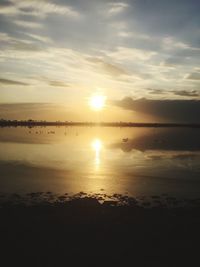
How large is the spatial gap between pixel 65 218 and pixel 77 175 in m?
14.0

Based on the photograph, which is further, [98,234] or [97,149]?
[97,149]

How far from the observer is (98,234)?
12805mm

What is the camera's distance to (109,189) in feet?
74.1

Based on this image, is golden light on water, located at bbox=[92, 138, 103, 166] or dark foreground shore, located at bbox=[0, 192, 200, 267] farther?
golden light on water, located at bbox=[92, 138, 103, 166]

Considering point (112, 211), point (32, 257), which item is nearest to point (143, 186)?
point (112, 211)

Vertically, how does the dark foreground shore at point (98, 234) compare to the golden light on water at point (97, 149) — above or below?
below

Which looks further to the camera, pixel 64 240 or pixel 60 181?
pixel 60 181

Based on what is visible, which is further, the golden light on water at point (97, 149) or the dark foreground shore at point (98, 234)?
the golden light on water at point (97, 149)

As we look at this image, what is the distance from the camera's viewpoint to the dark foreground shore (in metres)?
10.7

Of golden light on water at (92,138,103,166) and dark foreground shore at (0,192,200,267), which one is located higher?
golden light on water at (92,138,103,166)

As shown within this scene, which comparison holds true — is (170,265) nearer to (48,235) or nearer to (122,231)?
(122,231)

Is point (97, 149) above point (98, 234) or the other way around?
above

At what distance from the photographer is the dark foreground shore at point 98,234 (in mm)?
10672

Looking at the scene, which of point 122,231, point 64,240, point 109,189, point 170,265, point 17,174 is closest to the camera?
point 170,265
